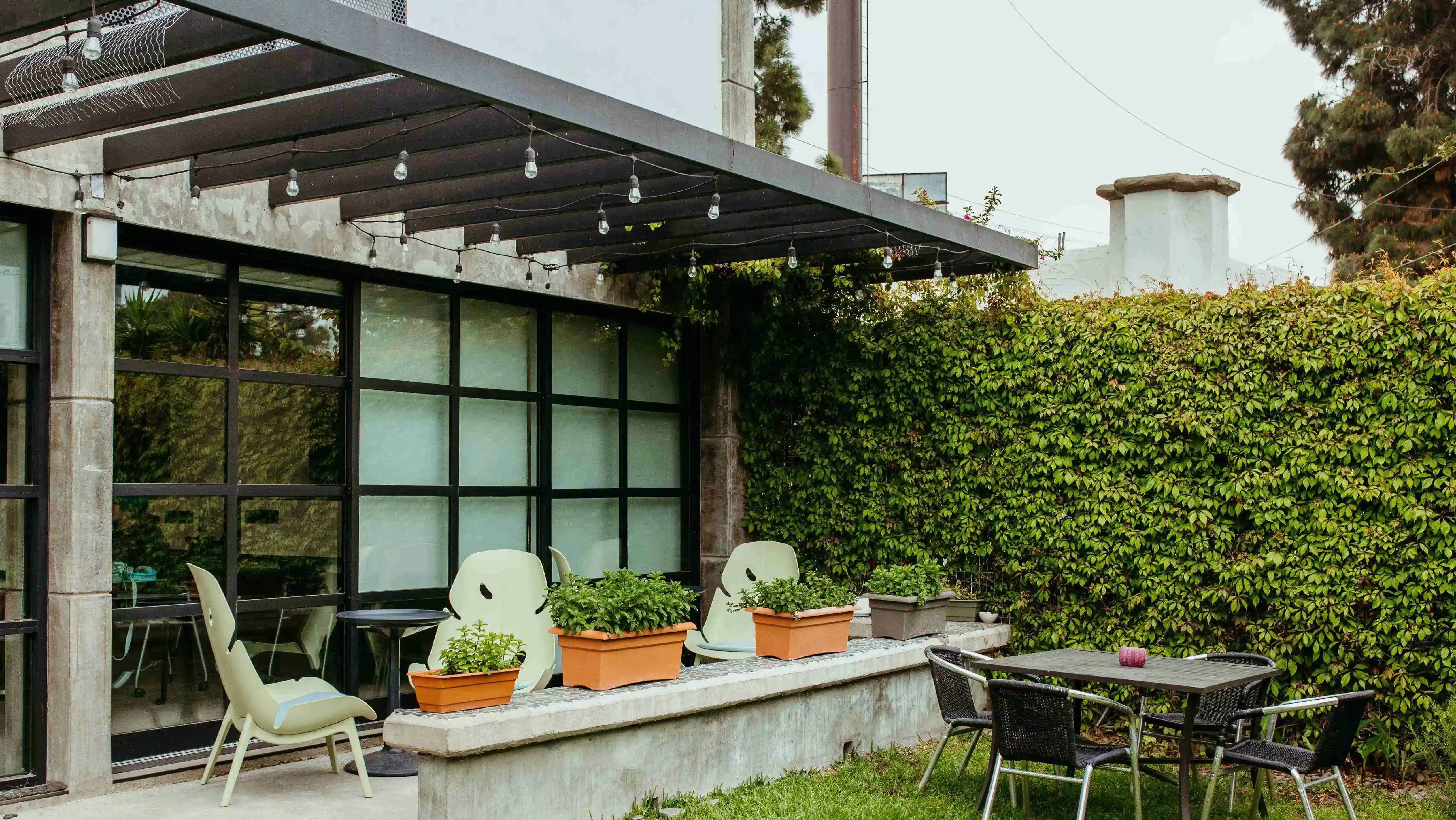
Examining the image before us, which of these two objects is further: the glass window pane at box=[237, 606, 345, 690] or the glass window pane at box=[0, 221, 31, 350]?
the glass window pane at box=[237, 606, 345, 690]

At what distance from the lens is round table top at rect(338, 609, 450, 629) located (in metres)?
6.17

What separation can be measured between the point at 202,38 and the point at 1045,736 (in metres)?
4.30

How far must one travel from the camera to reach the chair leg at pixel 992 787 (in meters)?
5.52

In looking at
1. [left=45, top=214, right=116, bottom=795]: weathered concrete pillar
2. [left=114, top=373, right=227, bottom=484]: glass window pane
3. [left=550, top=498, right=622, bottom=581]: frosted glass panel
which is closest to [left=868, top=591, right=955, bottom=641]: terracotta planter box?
[left=550, top=498, right=622, bottom=581]: frosted glass panel

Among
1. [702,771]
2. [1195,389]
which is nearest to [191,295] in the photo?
[702,771]

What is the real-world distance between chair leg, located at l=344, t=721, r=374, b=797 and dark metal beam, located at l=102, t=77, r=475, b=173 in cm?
263

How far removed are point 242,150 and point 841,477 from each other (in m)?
4.67

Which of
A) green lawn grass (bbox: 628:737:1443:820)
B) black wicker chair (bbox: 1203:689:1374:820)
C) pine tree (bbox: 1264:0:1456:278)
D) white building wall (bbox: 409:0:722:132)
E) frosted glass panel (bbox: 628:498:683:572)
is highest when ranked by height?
pine tree (bbox: 1264:0:1456:278)

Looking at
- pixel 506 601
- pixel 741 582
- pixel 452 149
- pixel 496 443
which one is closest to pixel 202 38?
pixel 452 149

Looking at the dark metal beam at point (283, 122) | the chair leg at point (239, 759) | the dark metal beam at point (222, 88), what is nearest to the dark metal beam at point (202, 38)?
the dark metal beam at point (222, 88)

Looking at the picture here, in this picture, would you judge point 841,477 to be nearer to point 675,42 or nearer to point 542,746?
point 675,42

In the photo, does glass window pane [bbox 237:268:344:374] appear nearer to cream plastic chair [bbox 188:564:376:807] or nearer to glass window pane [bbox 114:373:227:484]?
glass window pane [bbox 114:373:227:484]

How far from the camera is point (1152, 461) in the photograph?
755 cm

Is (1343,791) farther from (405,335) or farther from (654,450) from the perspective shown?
(405,335)
